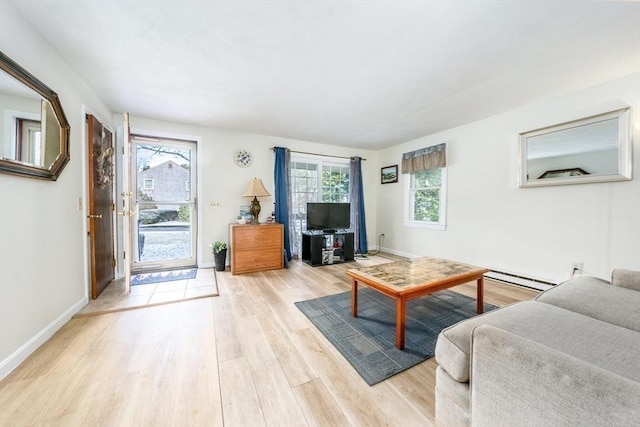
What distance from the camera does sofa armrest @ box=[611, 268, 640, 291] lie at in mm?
1475

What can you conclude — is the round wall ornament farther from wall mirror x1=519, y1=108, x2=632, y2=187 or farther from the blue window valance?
wall mirror x1=519, y1=108, x2=632, y2=187

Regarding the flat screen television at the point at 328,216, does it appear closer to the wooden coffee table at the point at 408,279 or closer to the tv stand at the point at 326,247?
the tv stand at the point at 326,247

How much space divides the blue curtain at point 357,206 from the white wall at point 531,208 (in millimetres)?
1146

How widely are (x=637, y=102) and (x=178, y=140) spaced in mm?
5515

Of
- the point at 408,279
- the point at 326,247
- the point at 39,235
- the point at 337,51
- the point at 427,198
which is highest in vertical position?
the point at 337,51

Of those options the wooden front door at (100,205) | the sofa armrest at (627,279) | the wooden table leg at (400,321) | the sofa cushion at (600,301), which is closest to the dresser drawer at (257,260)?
the wooden front door at (100,205)

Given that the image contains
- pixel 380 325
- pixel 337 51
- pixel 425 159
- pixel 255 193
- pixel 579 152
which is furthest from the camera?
pixel 425 159

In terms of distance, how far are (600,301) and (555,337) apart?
0.71 m

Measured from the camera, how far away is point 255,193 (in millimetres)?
3770

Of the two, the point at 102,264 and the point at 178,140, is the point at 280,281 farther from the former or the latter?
the point at 178,140

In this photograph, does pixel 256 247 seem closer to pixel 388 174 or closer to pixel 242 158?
pixel 242 158

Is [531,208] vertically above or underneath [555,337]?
above

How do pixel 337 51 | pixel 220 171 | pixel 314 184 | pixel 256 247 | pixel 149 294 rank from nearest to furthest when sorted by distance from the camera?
1. pixel 337 51
2. pixel 149 294
3. pixel 256 247
4. pixel 220 171
5. pixel 314 184

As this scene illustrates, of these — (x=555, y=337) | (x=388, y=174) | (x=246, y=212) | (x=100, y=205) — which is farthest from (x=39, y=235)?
(x=388, y=174)
